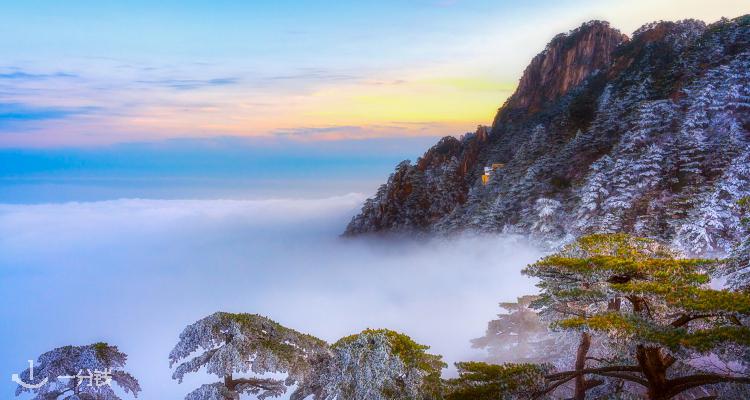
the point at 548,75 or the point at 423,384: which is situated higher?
the point at 548,75

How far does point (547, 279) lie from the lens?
14.4 metres

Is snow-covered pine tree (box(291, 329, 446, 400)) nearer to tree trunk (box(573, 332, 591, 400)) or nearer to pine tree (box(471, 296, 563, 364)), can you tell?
tree trunk (box(573, 332, 591, 400))

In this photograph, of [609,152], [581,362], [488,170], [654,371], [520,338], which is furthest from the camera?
[488,170]

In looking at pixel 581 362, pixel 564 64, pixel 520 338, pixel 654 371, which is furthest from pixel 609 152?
pixel 564 64

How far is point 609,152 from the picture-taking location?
65250 millimetres

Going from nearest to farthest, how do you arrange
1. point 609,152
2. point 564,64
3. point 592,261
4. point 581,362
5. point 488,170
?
point 592,261 → point 581,362 → point 609,152 → point 488,170 → point 564,64

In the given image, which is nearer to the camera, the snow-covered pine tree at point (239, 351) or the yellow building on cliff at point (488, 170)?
the snow-covered pine tree at point (239, 351)

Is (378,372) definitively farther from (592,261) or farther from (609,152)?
(609,152)

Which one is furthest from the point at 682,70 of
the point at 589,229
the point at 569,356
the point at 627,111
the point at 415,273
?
the point at 569,356

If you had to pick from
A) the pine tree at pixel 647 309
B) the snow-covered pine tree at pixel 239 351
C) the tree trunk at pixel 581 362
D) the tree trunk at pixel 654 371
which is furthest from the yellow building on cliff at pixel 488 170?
the tree trunk at pixel 654 371

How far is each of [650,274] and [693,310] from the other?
1.87 meters

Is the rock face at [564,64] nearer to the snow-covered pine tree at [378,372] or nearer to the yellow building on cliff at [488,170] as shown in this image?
the yellow building on cliff at [488,170]

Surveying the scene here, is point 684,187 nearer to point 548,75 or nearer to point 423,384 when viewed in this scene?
point 423,384

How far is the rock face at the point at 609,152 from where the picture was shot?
44.2 m
